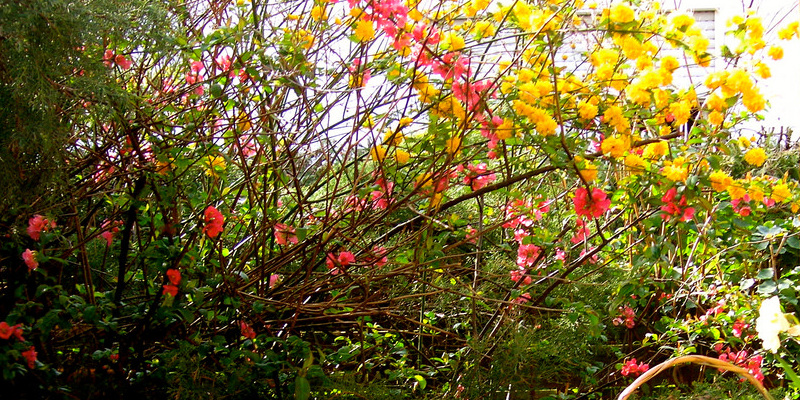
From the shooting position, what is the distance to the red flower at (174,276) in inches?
71.3

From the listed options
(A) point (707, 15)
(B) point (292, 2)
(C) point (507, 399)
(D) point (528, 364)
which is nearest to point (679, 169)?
(D) point (528, 364)

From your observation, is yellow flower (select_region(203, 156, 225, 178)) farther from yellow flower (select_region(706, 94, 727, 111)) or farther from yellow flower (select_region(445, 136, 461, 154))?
yellow flower (select_region(706, 94, 727, 111))

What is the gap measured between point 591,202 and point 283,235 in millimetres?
754

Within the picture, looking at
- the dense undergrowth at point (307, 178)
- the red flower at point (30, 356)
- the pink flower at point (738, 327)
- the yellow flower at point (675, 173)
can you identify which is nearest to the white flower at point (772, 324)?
the dense undergrowth at point (307, 178)

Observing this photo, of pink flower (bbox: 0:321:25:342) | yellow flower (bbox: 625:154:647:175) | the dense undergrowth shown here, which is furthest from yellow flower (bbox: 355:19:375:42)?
pink flower (bbox: 0:321:25:342)

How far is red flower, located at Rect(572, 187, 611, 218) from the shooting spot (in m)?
1.90

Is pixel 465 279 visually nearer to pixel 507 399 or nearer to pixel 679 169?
pixel 507 399

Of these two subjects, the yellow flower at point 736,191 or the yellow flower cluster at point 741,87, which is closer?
the yellow flower cluster at point 741,87

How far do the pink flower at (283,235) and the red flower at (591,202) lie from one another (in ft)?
2.29

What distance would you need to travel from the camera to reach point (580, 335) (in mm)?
2396

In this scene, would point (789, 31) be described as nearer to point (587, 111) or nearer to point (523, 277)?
point (587, 111)

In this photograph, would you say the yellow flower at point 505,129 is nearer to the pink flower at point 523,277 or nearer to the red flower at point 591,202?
the red flower at point 591,202

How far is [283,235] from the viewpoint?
6.45 ft

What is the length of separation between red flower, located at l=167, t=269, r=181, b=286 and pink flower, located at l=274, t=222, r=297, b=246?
26 cm
